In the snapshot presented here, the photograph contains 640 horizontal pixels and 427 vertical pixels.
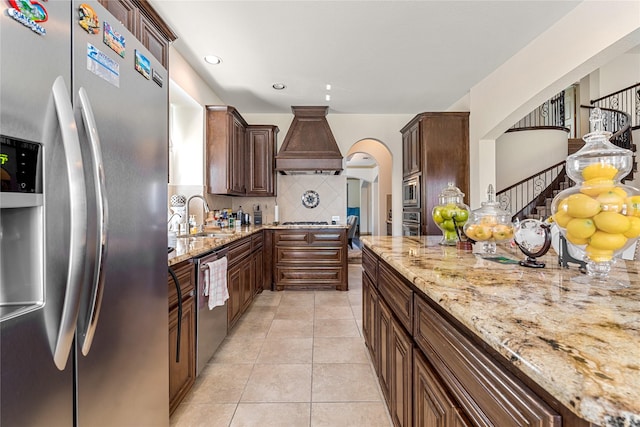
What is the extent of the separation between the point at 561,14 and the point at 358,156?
20.9ft

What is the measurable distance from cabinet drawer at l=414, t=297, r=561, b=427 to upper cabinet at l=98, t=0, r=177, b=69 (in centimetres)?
198

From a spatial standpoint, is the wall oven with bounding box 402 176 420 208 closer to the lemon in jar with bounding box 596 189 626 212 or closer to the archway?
the archway

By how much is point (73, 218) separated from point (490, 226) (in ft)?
5.23

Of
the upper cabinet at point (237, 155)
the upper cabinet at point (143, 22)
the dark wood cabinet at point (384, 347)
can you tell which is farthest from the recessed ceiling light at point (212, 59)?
the dark wood cabinet at point (384, 347)

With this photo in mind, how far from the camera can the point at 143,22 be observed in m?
1.62

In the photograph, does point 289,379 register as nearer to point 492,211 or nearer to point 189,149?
point 492,211

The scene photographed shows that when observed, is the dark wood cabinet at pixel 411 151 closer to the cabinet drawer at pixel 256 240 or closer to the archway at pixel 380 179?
the archway at pixel 380 179

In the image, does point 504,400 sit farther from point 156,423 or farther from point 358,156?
point 358,156

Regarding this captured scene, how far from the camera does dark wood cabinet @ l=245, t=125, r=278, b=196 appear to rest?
14.5 ft

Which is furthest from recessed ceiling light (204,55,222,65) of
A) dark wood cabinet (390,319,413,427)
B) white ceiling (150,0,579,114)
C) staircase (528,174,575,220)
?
staircase (528,174,575,220)

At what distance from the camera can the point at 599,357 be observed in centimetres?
47

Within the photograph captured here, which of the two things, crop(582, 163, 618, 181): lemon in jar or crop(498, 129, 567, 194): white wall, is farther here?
crop(498, 129, 567, 194): white wall

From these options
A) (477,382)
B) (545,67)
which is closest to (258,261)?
(477,382)

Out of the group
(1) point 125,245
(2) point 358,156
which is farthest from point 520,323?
(2) point 358,156
